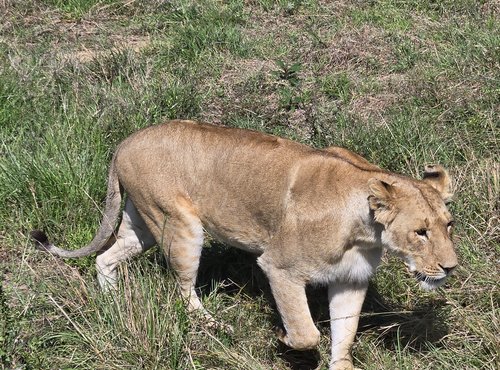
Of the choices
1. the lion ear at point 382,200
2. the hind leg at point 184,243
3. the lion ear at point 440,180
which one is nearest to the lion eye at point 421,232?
the lion ear at point 382,200

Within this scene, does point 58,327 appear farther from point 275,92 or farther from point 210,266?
point 275,92

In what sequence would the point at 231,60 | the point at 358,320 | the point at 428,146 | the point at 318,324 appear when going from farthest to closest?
the point at 231,60, the point at 428,146, the point at 318,324, the point at 358,320

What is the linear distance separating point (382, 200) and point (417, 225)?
20 cm

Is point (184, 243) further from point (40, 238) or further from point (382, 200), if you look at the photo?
point (382, 200)

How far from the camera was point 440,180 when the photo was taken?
15.1ft

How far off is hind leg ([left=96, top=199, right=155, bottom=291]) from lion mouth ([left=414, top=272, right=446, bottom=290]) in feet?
5.71

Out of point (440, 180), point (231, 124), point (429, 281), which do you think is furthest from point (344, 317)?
point (231, 124)

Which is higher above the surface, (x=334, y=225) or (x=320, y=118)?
(x=334, y=225)

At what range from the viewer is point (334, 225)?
4.59 meters

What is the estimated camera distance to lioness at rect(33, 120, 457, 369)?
4387mm

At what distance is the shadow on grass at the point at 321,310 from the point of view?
196 inches

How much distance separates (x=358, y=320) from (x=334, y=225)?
0.61 meters

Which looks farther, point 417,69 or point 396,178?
point 417,69

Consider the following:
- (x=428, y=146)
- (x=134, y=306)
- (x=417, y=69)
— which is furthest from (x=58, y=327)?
(x=417, y=69)
